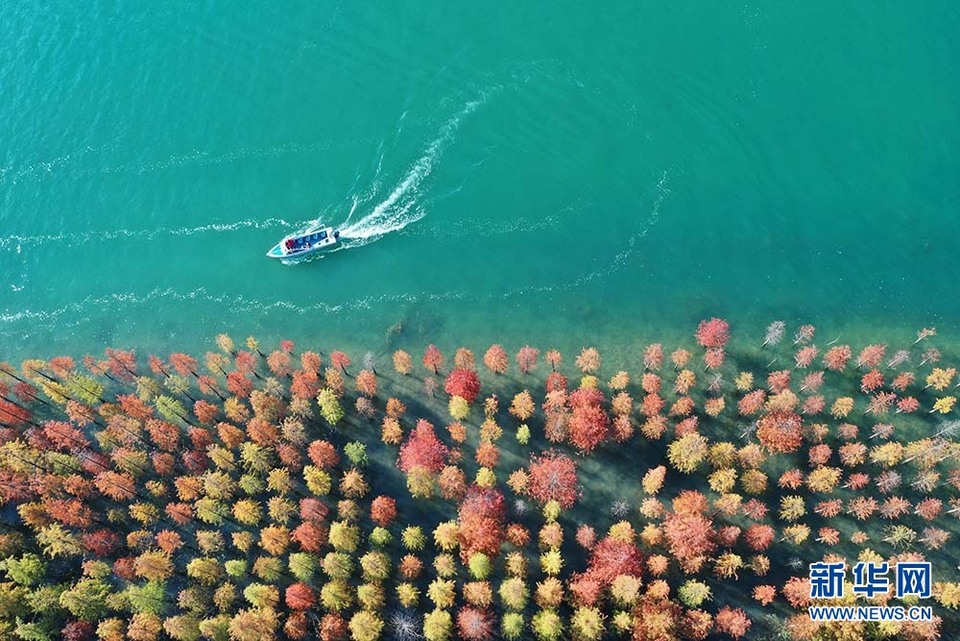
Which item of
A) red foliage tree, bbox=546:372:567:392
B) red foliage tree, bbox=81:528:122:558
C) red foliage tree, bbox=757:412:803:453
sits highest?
red foliage tree, bbox=546:372:567:392

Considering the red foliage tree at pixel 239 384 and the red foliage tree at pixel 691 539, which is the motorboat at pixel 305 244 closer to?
the red foliage tree at pixel 239 384

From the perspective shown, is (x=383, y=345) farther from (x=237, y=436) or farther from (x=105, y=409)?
(x=105, y=409)

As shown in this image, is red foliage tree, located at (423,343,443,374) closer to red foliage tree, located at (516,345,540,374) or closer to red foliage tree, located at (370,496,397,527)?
red foliage tree, located at (516,345,540,374)

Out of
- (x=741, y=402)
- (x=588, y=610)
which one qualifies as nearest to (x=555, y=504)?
(x=588, y=610)

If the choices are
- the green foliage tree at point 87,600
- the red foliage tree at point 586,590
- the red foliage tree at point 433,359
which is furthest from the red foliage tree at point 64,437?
the red foliage tree at point 586,590

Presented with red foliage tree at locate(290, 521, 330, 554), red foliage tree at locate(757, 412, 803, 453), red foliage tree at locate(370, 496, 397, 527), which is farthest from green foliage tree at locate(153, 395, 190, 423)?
red foliage tree at locate(757, 412, 803, 453)
